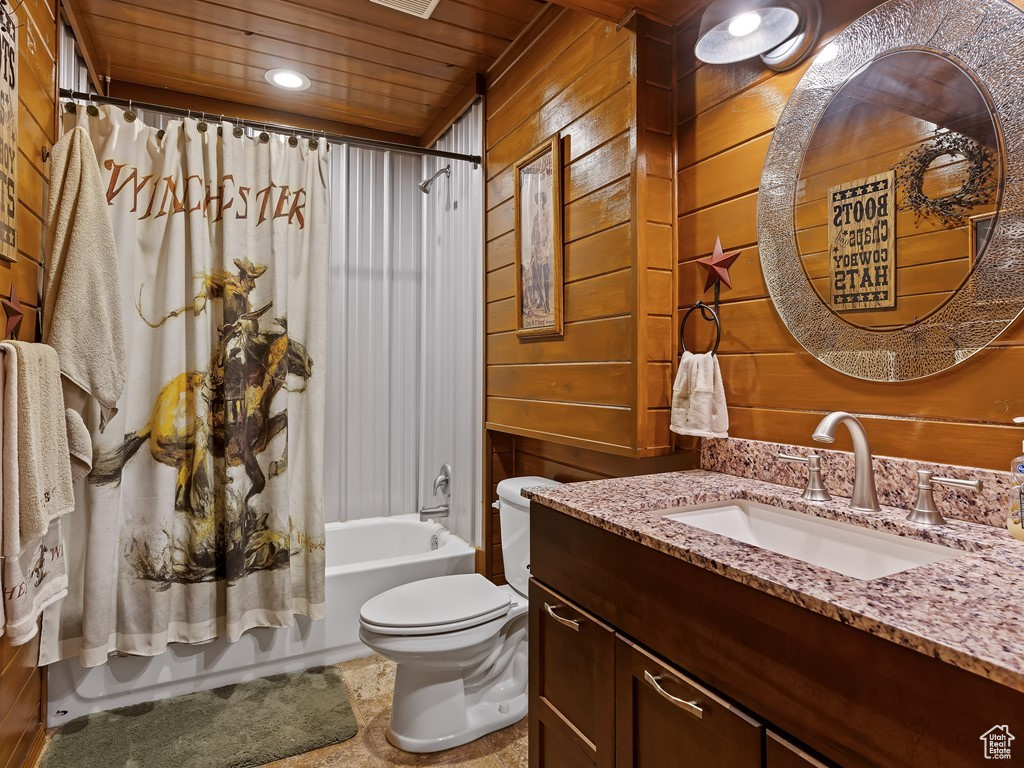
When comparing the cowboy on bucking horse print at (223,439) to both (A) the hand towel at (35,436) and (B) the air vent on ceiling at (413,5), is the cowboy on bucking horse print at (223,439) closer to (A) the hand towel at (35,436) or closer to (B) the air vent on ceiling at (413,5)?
(A) the hand towel at (35,436)

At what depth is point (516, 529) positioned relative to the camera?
208 cm

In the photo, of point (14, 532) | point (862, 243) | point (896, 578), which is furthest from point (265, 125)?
point (896, 578)

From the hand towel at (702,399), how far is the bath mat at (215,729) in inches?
61.8

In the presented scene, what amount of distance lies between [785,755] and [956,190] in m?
1.03

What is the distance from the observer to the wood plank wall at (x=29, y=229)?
154 centimetres

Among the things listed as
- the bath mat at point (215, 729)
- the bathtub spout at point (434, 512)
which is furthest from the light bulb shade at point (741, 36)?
the bath mat at point (215, 729)

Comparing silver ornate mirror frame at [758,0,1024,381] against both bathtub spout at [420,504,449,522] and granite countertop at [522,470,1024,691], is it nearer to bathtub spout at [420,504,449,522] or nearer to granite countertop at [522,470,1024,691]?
granite countertop at [522,470,1024,691]

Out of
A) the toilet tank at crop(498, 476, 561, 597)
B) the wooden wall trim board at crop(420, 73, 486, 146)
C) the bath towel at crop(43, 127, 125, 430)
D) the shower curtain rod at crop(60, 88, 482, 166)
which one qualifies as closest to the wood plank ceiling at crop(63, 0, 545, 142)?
the wooden wall trim board at crop(420, 73, 486, 146)

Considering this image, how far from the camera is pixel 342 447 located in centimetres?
302

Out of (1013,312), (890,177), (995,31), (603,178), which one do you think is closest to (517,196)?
(603,178)

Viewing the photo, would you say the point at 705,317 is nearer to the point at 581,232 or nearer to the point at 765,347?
the point at 765,347

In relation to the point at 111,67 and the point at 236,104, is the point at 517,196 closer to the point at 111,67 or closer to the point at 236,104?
the point at 236,104

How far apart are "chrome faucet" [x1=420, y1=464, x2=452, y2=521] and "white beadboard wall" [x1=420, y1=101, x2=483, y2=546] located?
49mm

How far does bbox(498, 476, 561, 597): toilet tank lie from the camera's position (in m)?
2.04
